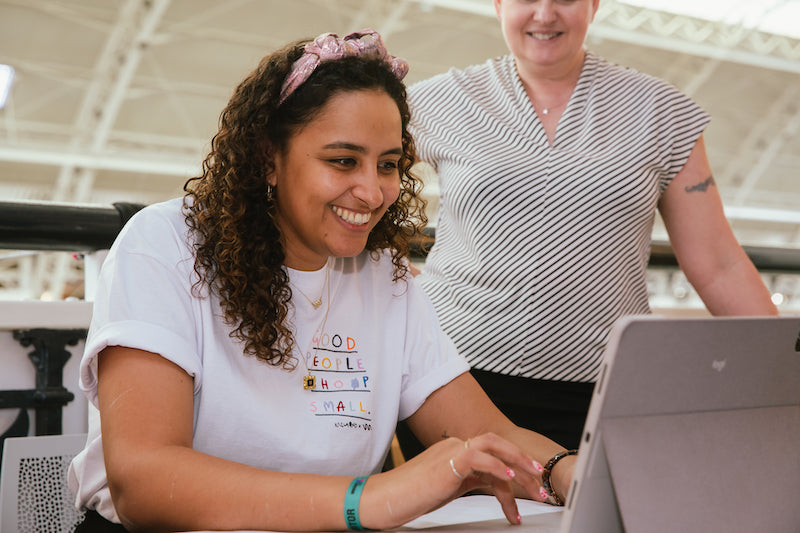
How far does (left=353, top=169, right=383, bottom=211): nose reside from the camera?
47.7 inches

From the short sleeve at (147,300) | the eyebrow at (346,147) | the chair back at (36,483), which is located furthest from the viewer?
the chair back at (36,483)

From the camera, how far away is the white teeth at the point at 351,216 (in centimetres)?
123

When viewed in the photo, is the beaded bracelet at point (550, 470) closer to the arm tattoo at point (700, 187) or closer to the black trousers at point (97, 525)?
the black trousers at point (97, 525)

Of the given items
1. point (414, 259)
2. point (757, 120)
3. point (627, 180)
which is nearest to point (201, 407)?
point (627, 180)

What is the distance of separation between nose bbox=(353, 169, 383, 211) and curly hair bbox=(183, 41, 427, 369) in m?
0.11

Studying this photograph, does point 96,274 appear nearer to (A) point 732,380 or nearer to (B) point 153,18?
(A) point 732,380

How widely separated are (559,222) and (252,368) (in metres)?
0.71

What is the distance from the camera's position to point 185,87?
413 inches

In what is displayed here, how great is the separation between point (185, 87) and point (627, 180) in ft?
31.7

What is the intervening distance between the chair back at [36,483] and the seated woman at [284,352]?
31cm

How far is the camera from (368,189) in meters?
1.21

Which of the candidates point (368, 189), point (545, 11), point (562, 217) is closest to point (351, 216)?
point (368, 189)

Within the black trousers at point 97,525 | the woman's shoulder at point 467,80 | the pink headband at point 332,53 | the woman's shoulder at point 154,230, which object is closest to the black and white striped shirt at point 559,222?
the woman's shoulder at point 467,80

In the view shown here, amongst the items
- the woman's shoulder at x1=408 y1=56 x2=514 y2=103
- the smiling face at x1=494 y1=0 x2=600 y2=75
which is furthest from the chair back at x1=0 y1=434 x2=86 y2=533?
the smiling face at x1=494 y1=0 x2=600 y2=75
